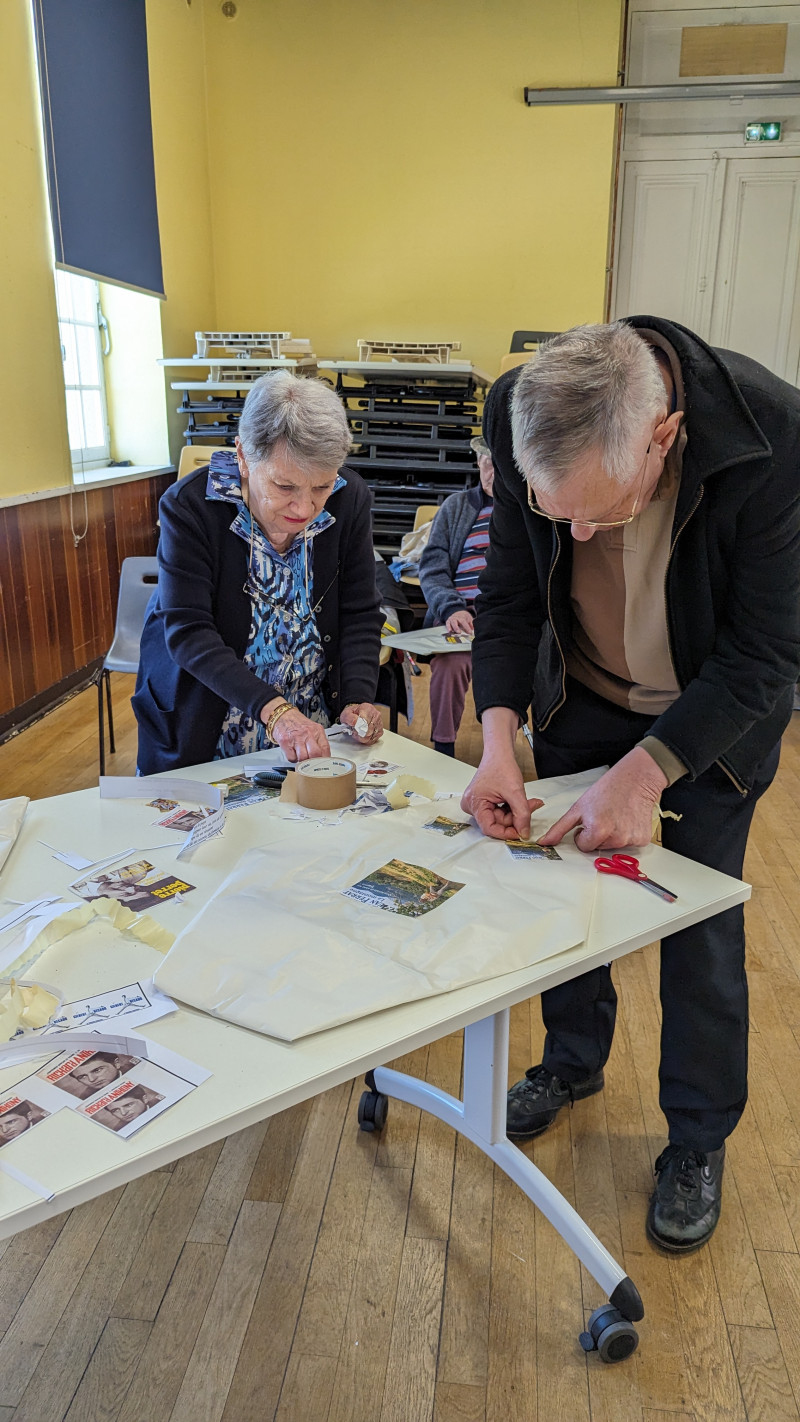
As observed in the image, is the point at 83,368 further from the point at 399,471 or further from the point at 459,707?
the point at 459,707

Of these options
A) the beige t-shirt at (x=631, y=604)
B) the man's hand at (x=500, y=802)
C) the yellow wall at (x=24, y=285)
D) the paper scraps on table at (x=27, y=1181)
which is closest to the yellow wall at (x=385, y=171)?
the yellow wall at (x=24, y=285)

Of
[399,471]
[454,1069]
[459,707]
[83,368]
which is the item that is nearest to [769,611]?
[454,1069]

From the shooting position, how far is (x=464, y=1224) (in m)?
1.53

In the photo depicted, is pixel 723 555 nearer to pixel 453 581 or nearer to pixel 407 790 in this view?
pixel 407 790

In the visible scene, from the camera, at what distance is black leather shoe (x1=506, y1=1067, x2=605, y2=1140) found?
1.72 meters

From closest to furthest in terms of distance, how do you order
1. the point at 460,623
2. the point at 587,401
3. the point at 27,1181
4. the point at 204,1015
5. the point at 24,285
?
1. the point at 27,1181
2. the point at 204,1015
3. the point at 587,401
4. the point at 460,623
5. the point at 24,285

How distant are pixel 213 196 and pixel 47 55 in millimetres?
2153

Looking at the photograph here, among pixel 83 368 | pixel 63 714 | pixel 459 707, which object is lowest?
pixel 63 714

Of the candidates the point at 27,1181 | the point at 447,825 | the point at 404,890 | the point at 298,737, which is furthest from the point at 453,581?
the point at 27,1181

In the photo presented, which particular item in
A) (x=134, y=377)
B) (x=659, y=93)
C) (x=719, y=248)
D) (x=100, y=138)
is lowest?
(x=134, y=377)

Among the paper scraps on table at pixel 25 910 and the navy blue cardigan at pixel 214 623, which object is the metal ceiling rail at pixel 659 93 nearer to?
the navy blue cardigan at pixel 214 623

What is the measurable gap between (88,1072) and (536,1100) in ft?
3.54

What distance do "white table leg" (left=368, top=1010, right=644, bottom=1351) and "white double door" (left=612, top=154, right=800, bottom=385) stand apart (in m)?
5.52

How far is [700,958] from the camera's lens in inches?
56.3
